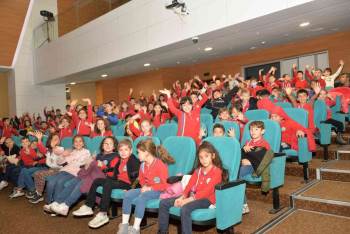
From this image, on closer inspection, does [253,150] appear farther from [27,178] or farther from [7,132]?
[7,132]

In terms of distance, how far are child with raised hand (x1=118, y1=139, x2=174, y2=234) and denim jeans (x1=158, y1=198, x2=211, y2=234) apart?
10.5 inches

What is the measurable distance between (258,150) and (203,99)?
2.23 meters

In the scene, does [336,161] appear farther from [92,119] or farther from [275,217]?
[92,119]

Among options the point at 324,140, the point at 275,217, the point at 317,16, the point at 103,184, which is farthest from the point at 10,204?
the point at 317,16

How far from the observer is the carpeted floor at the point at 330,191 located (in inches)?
111

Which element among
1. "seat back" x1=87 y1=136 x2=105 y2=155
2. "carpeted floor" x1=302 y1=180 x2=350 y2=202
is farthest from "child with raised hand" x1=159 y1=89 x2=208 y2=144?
"carpeted floor" x1=302 y1=180 x2=350 y2=202

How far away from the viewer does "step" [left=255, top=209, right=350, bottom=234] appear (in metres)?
2.45

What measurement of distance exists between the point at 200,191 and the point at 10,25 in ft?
32.4

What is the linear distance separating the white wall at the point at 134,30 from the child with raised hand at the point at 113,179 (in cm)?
326

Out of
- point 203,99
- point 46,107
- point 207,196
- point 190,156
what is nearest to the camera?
point 207,196

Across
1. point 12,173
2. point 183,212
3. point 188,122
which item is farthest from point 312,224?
point 12,173

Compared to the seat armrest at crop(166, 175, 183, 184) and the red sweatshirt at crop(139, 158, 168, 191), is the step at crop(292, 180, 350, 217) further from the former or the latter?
the red sweatshirt at crop(139, 158, 168, 191)

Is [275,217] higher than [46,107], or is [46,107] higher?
[46,107]

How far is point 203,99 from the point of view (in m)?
5.02
